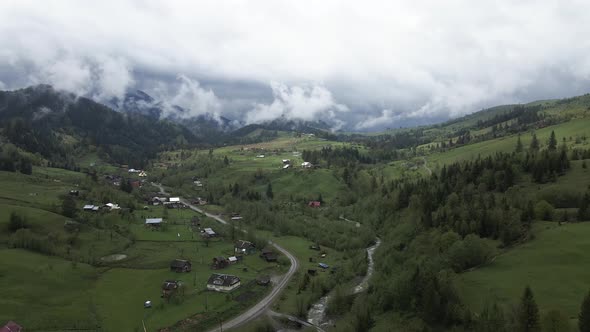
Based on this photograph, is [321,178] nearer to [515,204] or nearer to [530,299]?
[515,204]

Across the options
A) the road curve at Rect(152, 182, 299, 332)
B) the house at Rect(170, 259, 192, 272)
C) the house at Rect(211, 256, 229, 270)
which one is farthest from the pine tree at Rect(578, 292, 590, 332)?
the house at Rect(170, 259, 192, 272)

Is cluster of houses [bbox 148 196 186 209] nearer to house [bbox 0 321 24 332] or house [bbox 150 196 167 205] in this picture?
house [bbox 150 196 167 205]

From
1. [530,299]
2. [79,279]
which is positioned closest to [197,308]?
[79,279]

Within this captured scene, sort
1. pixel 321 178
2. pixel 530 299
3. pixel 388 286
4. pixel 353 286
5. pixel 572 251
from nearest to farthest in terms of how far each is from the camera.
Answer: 1. pixel 530 299
2. pixel 572 251
3. pixel 388 286
4. pixel 353 286
5. pixel 321 178

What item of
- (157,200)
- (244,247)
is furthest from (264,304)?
(157,200)

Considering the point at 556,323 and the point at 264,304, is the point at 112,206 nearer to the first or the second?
the point at 264,304
